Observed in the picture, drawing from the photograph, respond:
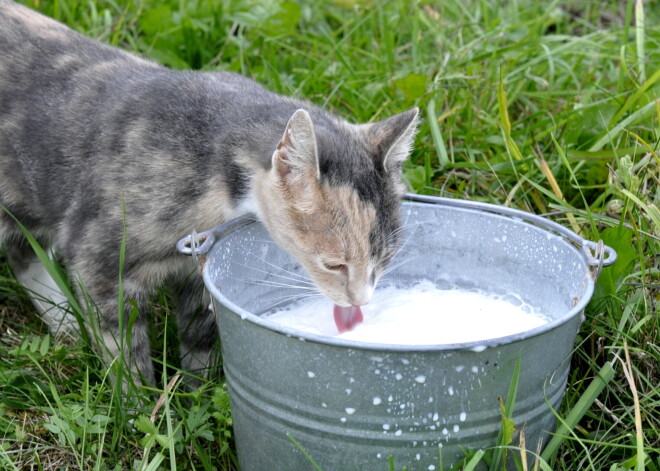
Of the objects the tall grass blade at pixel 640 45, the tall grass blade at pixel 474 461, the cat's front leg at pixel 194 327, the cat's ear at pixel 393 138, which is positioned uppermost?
the cat's ear at pixel 393 138

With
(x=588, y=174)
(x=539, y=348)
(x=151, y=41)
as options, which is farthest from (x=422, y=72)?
(x=539, y=348)

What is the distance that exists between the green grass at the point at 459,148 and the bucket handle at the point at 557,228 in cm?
33

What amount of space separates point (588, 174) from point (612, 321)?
2.86 feet

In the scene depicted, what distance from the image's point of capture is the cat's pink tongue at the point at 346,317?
243 centimetres

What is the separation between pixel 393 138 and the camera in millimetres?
2385

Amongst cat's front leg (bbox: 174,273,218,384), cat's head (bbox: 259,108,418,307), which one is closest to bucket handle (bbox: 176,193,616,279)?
cat's head (bbox: 259,108,418,307)

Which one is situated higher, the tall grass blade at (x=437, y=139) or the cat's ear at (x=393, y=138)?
the cat's ear at (x=393, y=138)

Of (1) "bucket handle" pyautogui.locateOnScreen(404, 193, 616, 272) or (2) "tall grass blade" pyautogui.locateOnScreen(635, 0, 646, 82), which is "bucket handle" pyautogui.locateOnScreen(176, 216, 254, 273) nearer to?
(1) "bucket handle" pyautogui.locateOnScreen(404, 193, 616, 272)

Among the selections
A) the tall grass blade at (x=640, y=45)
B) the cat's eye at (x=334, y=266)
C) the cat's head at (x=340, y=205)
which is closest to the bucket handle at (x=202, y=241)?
the cat's head at (x=340, y=205)

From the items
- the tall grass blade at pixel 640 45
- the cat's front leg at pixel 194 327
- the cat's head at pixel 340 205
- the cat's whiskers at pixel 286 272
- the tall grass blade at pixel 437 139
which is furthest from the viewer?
the tall grass blade at pixel 640 45

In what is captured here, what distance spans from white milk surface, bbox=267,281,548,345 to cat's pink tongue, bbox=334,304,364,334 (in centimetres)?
2

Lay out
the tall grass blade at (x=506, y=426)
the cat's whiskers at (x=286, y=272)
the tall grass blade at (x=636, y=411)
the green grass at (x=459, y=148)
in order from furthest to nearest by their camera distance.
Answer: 1. the cat's whiskers at (x=286, y=272)
2. the green grass at (x=459, y=148)
3. the tall grass blade at (x=636, y=411)
4. the tall grass blade at (x=506, y=426)

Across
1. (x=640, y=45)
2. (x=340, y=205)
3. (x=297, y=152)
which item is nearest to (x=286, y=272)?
(x=340, y=205)

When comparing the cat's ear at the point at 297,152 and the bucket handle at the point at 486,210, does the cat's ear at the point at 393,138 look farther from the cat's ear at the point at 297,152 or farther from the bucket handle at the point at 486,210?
the cat's ear at the point at 297,152
